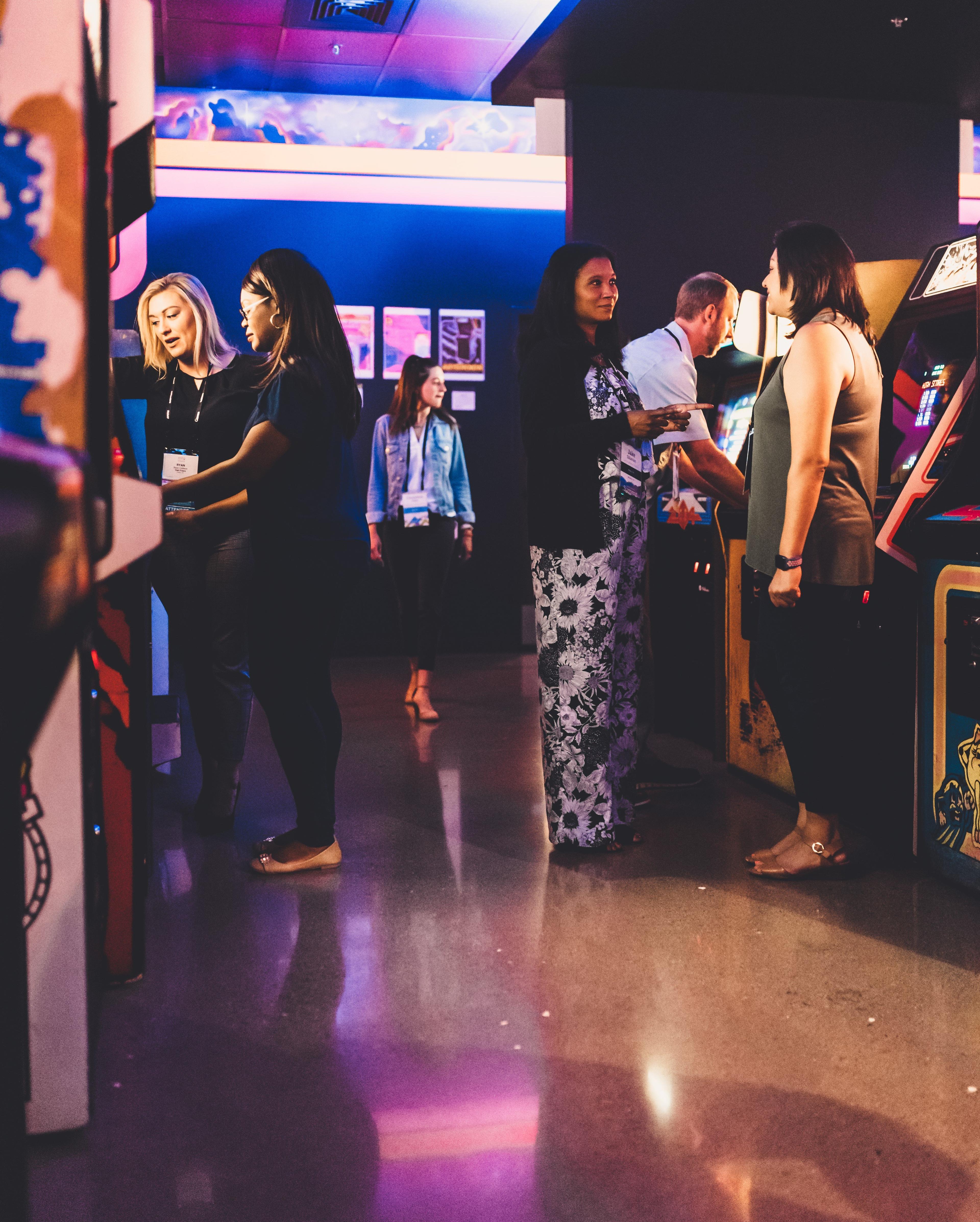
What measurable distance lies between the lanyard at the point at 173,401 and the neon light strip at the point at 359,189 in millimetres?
3475

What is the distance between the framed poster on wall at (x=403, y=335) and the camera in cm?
620

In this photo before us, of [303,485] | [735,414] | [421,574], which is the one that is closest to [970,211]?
[735,414]

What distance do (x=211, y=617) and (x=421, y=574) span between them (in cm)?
187

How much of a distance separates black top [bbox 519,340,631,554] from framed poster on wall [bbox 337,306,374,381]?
3.77 metres

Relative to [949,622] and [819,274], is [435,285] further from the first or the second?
[949,622]

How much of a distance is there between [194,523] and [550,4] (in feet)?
11.6

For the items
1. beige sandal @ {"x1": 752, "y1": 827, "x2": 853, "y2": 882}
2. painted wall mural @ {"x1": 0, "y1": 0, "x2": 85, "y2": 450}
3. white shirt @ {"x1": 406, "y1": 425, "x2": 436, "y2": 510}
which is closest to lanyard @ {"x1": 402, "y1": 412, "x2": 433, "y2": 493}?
white shirt @ {"x1": 406, "y1": 425, "x2": 436, "y2": 510}

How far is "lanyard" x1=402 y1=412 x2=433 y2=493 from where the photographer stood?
15.0ft

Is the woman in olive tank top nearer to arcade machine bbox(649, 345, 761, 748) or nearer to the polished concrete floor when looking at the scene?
the polished concrete floor

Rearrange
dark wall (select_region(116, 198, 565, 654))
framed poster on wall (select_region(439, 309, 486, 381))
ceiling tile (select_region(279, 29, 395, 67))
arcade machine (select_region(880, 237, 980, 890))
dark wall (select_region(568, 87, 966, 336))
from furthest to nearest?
framed poster on wall (select_region(439, 309, 486, 381)) → dark wall (select_region(116, 198, 565, 654)) → ceiling tile (select_region(279, 29, 395, 67)) → dark wall (select_region(568, 87, 966, 336)) → arcade machine (select_region(880, 237, 980, 890))

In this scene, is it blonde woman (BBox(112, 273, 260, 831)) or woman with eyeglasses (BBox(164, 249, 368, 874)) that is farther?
blonde woman (BBox(112, 273, 260, 831))

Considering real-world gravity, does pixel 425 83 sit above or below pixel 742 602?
above

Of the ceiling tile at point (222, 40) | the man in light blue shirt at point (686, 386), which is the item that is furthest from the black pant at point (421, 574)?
the ceiling tile at point (222, 40)

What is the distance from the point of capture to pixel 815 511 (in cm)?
238
